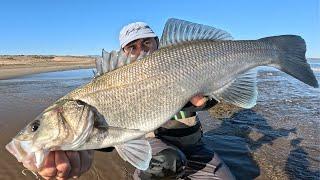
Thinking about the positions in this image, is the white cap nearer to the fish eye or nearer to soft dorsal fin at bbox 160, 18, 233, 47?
soft dorsal fin at bbox 160, 18, 233, 47

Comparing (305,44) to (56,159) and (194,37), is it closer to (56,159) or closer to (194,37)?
(194,37)

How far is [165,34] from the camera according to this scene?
3260 millimetres

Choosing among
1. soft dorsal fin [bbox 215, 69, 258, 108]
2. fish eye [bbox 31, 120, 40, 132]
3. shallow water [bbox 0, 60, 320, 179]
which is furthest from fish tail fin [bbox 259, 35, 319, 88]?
shallow water [bbox 0, 60, 320, 179]

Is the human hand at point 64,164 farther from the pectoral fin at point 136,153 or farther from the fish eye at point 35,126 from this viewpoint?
the pectoral fin at point 136,153

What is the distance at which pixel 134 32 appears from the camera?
4.92 m

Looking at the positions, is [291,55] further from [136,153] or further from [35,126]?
[35,126]

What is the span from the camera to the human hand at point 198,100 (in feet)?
11.0

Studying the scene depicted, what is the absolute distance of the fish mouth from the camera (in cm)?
275

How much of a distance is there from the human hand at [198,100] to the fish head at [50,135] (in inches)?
37.3

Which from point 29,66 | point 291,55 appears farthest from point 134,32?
point 29,66

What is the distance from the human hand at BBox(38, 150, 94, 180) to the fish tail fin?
1861 millimetres

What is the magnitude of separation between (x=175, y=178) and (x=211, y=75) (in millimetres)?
2137

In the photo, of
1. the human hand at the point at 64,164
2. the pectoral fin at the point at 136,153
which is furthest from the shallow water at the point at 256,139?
the pectoral fin at the point at 136,153

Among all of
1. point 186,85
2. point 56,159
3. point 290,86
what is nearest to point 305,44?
point 186,85
